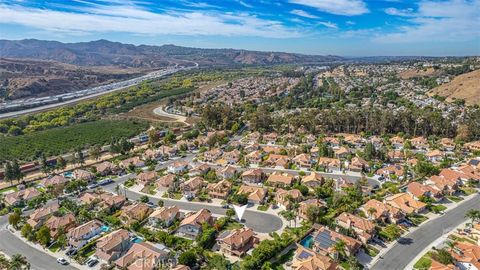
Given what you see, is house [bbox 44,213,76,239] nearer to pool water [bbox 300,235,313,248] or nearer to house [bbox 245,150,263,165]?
pool water [bbox 300,235,313,248]

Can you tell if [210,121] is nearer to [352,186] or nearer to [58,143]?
[58,143]

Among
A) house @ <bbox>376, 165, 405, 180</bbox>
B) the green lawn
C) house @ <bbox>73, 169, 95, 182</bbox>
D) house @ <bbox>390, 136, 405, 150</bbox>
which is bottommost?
the green lawn

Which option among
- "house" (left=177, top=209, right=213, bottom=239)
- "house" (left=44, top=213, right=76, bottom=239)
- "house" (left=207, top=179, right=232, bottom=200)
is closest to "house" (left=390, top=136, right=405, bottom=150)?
"house" (left=207, top=179, right=232, bottom=200)

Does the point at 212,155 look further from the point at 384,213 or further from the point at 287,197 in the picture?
the point at 384,213

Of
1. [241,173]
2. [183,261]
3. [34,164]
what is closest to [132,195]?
[241,173]

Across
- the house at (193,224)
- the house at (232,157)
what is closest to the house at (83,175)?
the house at (232,157)

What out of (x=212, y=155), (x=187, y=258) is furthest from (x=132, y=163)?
(x=187, y=258)
